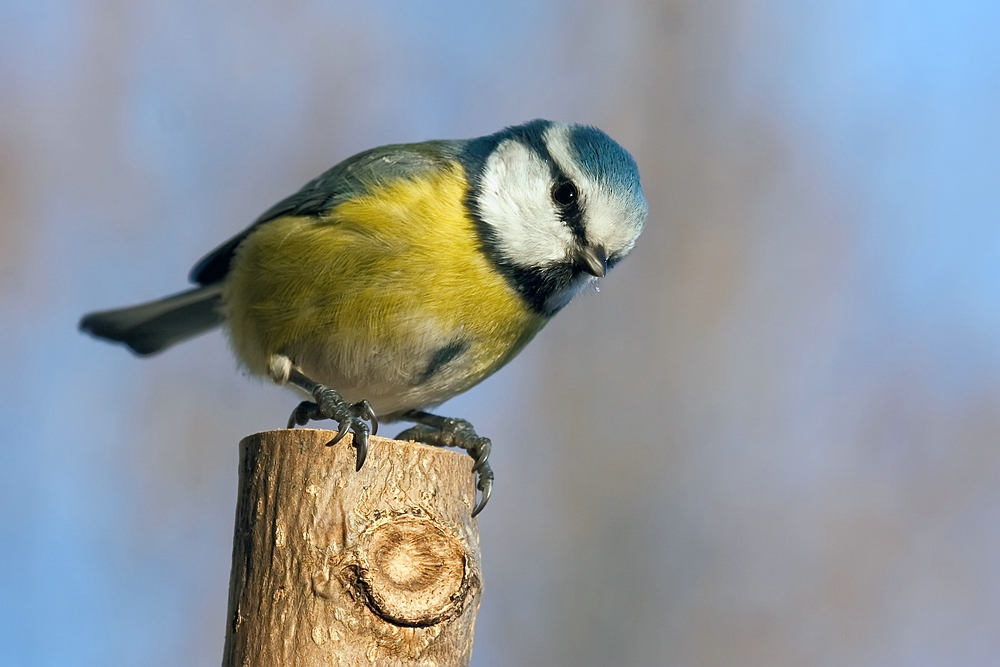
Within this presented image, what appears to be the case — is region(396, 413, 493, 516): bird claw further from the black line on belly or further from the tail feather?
the tail feather

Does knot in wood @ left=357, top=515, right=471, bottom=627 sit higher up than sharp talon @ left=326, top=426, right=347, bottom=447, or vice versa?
sharp talon @ left=326, top=426, right=347, bottom=447

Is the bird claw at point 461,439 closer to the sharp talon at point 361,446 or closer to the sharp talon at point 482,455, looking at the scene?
the sharp talon at point 482,455

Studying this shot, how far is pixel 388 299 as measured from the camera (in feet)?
7.59

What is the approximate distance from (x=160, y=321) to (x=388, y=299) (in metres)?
0.94

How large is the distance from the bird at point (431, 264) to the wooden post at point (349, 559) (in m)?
0.47

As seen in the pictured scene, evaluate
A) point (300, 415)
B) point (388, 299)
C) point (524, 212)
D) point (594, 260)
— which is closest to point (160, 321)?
point (300, 415)

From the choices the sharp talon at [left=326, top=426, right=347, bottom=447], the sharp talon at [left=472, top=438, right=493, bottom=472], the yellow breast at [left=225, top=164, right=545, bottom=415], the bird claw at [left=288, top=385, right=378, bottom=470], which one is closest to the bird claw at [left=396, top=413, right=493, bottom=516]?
the sharp talon at [left=472, top=438, right=493, bottom=472]

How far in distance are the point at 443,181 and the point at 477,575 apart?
106 cm

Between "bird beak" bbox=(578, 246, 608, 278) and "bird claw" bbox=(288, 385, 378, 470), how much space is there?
572 mm

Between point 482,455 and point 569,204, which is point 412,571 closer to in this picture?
point 482,455

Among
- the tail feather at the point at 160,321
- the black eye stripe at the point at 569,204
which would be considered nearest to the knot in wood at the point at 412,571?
the black eye stripe at the point at 569,204

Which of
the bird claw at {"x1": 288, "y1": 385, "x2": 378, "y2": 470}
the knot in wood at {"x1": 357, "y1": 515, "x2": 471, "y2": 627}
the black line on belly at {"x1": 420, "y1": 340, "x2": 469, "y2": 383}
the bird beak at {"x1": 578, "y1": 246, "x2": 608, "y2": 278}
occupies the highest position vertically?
the bird beak at {"x1": 578, "y1": 246, "x2": 608, "y2": 278}

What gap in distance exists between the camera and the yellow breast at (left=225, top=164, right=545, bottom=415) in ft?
7.63

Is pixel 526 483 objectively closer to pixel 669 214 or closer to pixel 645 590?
pixel 645 590
